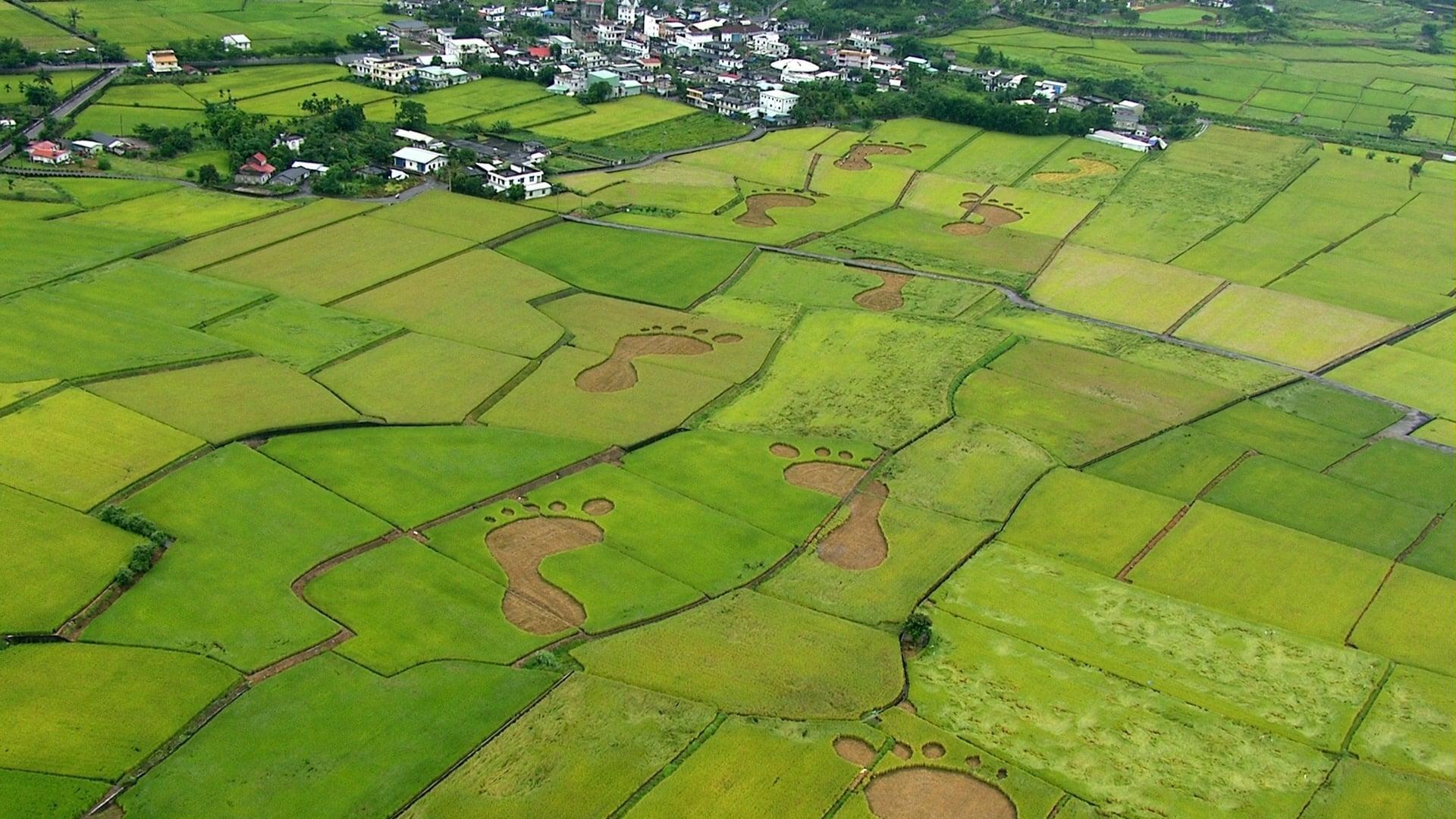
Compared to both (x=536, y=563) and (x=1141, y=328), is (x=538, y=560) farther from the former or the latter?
(x=1141, y=328)

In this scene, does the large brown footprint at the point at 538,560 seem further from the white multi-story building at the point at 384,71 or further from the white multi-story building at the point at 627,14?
the white multi-story building at the point at 627,14

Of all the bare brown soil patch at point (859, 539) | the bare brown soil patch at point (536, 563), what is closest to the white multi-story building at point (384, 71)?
the bare brown soil patch at point (536, 563)

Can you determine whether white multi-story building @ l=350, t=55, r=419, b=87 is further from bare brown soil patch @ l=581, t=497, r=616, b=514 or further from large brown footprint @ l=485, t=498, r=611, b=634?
large brown footprint @ l=485, t=498, r=611, b=634

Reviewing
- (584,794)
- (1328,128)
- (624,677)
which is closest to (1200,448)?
(624,677)

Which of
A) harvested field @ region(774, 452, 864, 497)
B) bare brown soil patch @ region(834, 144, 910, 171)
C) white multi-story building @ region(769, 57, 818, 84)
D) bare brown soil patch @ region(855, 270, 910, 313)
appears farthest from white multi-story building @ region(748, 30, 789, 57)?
harvested field @ region(774, 452, 864, 497)

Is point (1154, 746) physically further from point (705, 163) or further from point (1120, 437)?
point (705, 163)
